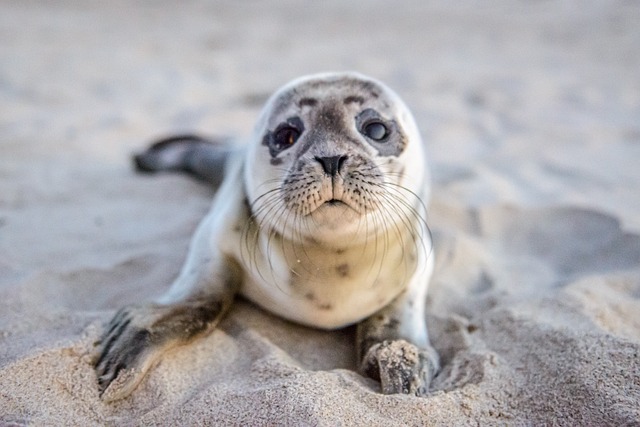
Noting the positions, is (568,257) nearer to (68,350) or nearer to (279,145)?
(279,145)

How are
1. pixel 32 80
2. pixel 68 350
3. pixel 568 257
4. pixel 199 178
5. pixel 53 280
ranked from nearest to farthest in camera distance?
pixel 68 350, pixel 53 280, pixel 568 257, pixel 199 178, pixel 32 80

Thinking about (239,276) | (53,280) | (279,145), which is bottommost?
(53,280)

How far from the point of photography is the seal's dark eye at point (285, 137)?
6.71 ft

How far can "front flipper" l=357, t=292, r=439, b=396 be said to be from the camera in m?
1.77

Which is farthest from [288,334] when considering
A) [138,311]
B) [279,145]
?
[279,145]

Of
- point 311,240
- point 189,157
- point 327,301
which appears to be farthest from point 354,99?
point 189,157

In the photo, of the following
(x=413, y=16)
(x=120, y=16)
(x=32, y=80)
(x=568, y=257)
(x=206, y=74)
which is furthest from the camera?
(x=413, y=16)

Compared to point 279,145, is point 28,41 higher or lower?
lower

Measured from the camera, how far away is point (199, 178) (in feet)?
11.8

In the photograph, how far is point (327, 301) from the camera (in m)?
2.03

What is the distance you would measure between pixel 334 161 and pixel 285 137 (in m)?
0.34

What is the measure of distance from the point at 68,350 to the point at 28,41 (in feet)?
17.0

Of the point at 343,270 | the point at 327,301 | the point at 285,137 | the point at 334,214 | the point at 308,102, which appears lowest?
the point at 327,301

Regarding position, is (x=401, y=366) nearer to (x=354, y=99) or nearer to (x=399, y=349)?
(x=399, y=349)
